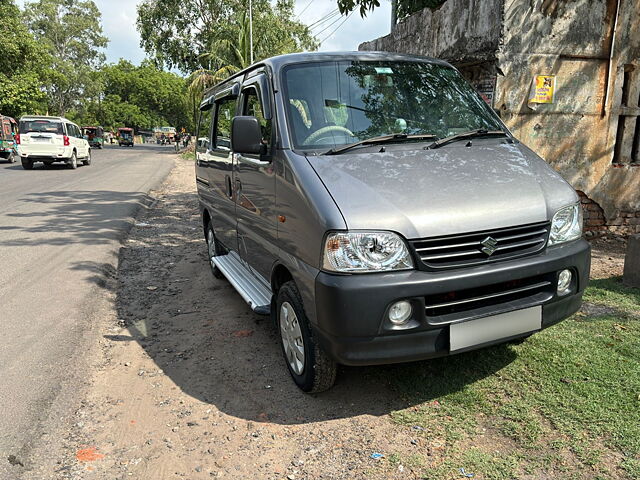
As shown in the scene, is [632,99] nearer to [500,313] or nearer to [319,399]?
[500,313]

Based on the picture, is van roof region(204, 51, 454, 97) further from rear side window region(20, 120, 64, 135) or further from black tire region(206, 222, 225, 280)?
rear side window region(20, 120, 64, 135)

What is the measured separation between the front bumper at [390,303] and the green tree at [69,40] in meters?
58.4

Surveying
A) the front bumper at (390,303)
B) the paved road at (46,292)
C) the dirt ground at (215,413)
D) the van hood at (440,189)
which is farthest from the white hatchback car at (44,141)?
the front bumper at (390,303)

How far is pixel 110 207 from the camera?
1141 cm

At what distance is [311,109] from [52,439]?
2.57 m

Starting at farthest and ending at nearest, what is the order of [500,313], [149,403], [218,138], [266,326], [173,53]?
[173,53], [218,138], [266,326], [149,403], [500,313]

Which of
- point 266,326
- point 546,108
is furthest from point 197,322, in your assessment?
point 546,108

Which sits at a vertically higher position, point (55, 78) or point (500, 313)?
point (55, 78)

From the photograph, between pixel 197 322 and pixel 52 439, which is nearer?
pixel 52 439

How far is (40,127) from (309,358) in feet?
70.2

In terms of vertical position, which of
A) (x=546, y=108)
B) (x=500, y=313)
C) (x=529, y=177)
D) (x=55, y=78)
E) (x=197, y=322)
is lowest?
(x=197, y=322)

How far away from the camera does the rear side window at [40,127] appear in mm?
20359

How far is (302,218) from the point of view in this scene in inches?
115

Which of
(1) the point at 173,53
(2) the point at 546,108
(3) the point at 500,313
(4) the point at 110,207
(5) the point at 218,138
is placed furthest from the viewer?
(1) the point at 173,53
